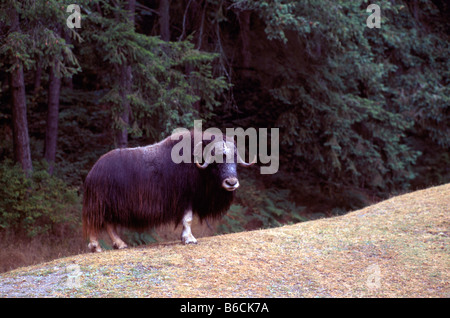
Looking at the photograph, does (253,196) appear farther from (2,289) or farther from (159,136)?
(2,289)

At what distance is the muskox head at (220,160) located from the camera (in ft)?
24.1

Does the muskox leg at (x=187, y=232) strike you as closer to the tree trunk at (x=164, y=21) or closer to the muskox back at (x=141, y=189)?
the muskox back at (x=141, y=189)

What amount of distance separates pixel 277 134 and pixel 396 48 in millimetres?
4983

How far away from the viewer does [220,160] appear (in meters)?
7.48

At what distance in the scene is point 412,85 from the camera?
16.0m

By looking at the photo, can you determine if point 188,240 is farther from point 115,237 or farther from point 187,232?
point 115,237

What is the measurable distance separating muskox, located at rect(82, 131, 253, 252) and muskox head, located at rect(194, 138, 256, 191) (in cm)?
2

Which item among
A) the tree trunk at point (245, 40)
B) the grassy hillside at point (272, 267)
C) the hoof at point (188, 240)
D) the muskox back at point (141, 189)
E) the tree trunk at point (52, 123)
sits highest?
the tree trunk at point (245, 40)

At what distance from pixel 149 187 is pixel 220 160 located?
1191 millimetres

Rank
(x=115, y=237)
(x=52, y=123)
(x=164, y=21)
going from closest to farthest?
(x=115, y=237) → (x=52, y=123) → (x=164, y=21)

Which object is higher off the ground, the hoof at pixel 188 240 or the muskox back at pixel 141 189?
the muskox back at pixel 141 189

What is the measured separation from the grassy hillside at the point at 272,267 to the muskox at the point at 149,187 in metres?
0.53

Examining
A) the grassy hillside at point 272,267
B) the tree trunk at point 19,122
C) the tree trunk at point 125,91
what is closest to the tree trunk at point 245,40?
the tree trunk at point 125,91

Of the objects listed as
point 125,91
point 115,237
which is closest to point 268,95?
point 125,91
